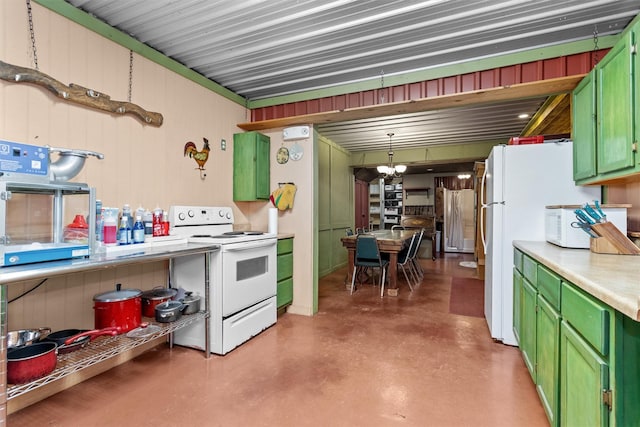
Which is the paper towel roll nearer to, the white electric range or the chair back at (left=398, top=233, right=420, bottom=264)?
the white electric range

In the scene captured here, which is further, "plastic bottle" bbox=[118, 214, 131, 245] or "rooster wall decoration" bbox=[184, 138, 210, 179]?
"rooster wall decoration" bbox=[184, 138, 210, 179]

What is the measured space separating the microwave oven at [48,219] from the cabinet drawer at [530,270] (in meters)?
2.58

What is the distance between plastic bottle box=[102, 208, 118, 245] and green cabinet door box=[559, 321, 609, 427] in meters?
2.60

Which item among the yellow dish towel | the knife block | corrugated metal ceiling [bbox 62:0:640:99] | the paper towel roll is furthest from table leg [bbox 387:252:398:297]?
the knife block

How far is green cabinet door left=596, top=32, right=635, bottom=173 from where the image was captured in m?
1.73

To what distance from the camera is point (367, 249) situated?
14.3 feet

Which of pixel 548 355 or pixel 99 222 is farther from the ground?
pixel 99 222

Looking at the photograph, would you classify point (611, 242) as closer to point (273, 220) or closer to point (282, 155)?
point (273, 220)

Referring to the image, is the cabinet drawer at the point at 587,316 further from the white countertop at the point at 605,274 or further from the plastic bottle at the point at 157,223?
the plastic bottle at the point at 157,223

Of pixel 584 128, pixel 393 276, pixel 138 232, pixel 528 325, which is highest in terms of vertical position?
pixel 584 128

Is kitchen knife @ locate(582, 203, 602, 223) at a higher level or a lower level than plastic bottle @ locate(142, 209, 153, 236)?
higher

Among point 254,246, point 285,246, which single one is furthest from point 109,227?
point 285,246

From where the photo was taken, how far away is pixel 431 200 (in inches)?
356

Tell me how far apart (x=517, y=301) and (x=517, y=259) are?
12.9 inches
